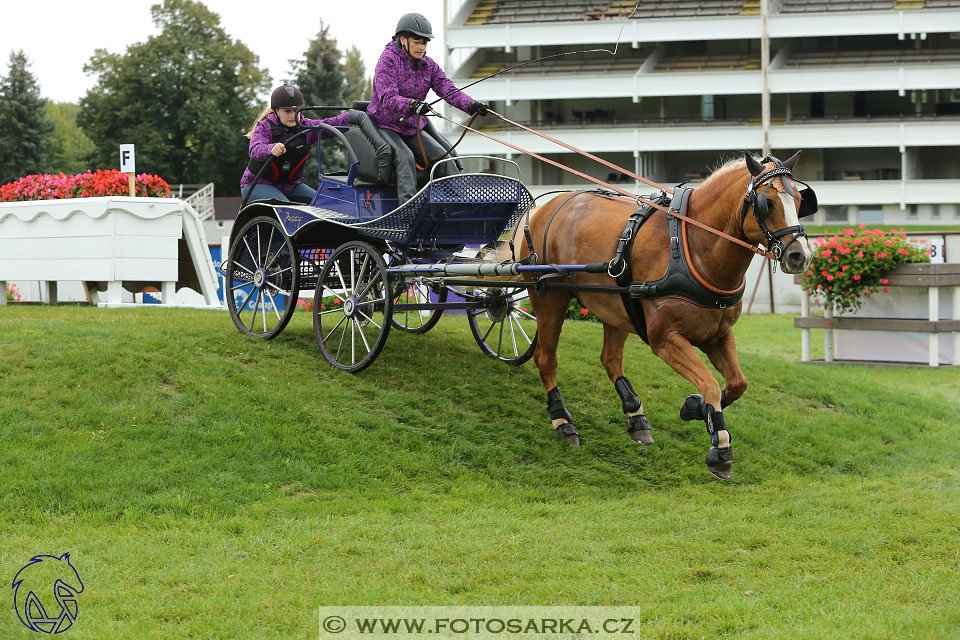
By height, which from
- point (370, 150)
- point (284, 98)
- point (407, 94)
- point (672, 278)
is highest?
point (284, 98)

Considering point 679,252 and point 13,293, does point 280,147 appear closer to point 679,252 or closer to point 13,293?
point 679,252

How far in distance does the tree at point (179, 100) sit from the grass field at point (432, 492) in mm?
48615

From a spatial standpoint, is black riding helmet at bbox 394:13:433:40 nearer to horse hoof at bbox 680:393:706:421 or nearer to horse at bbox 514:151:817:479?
horse at bbox 514:151:817:479

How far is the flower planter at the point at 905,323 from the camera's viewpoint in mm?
14899

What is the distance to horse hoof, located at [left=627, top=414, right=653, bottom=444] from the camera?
26.9ft

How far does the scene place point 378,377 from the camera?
930 centimetres

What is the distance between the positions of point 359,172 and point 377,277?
93 centimetres

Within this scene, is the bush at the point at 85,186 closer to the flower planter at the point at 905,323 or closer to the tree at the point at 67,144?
the flower planter at the point at 905,323

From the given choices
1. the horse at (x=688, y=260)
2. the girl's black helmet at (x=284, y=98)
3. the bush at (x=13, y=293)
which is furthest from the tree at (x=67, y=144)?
the horse at (x=688, y=260)

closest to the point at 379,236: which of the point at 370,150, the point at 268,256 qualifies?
the point at 370,150

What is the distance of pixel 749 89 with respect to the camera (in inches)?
1746

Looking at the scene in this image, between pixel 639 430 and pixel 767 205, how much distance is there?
7.45ft

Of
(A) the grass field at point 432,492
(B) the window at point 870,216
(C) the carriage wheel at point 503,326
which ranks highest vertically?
(B) the window at point 870,216

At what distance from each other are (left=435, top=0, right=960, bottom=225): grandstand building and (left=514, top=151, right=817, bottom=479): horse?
34774mm
